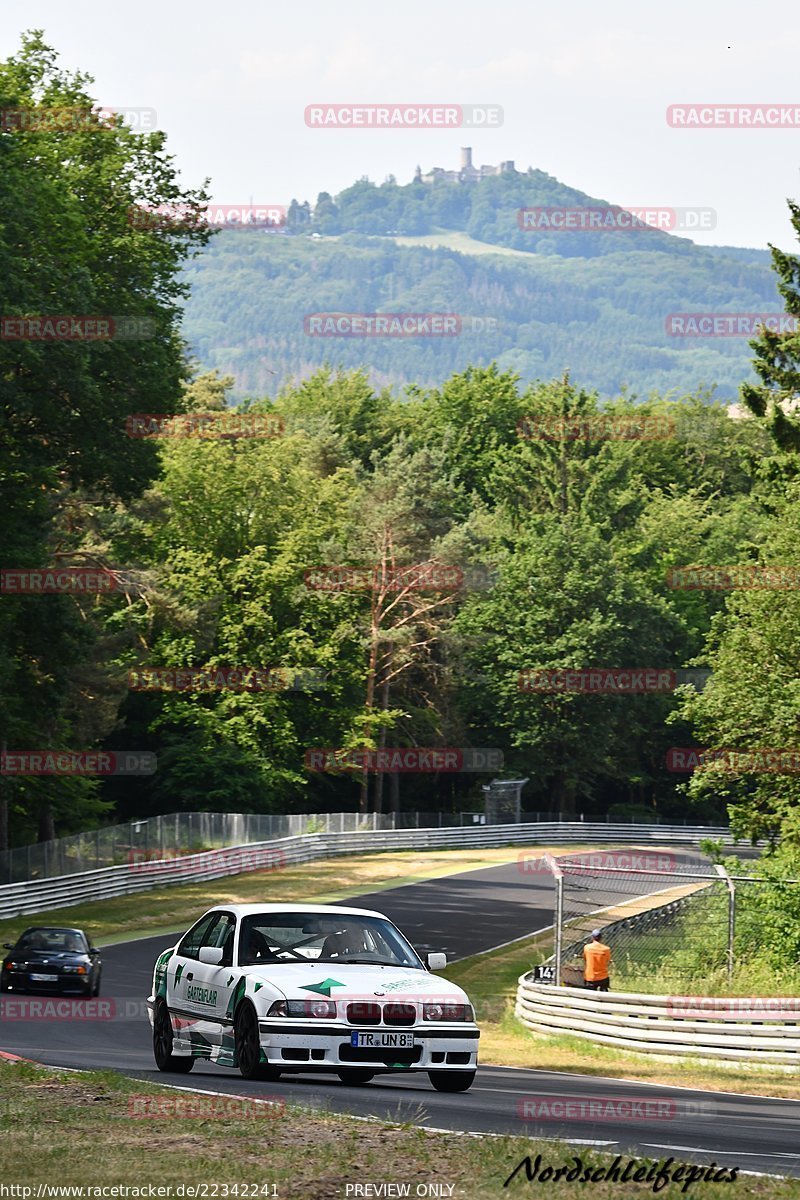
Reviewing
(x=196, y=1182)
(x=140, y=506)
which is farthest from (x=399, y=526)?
(x=196, y=1182)

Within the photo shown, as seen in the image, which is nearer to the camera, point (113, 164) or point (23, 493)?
point (23, 493)

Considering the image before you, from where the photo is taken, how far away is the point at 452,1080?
1456 cm

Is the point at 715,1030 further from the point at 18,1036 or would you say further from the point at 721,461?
the point at 721,461

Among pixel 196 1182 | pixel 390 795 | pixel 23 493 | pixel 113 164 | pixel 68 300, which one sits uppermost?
pixel 113 164

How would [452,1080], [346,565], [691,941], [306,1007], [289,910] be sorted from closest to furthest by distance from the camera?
[306,1007] < [452,1080] < [289,910] < [691,941] < [346,565]

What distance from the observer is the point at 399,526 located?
85.1 metres

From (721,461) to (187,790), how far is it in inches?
2251

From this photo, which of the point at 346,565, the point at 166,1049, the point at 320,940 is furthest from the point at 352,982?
the point at 346,565

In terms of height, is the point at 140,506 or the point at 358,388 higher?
the point at 358,388

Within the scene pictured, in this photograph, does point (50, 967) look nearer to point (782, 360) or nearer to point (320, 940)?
point (320, 940)

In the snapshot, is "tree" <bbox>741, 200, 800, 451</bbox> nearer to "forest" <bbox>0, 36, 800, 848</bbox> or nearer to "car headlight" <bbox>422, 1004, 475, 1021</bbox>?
"forest" <bbox>0, 36, 800, 848</bbox>

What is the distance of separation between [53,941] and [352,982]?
16.7m

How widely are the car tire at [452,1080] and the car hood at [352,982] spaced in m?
0.71

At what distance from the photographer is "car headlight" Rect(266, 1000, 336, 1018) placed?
44.4ft
